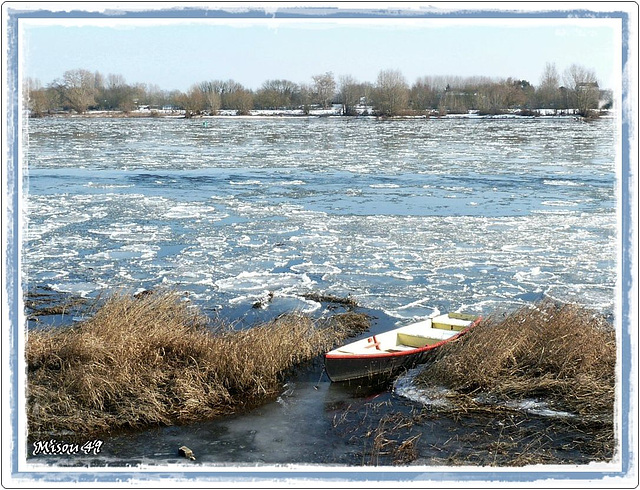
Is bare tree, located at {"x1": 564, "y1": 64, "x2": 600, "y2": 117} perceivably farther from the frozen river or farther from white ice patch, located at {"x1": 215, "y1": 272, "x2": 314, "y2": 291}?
white ice patch, located at {"x1": 215, "y1": 272, "x2": 314, "y2": 291}

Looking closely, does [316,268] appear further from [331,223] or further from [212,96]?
[212,96]

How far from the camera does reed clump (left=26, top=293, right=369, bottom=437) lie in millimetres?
7777

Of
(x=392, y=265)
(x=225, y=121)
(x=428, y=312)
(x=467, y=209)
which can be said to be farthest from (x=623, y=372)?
(x=225, y=121)

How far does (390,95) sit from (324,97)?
23.7 ft

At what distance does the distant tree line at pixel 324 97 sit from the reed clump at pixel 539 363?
158 ft

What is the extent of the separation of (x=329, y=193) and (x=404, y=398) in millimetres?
14169

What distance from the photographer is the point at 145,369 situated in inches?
324

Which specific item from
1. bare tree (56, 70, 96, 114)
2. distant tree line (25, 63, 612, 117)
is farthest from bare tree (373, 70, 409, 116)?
bare tree (56, 70, 96, 114)

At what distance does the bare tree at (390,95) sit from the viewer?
58.7 meters

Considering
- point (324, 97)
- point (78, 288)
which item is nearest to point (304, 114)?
point (324, 97)

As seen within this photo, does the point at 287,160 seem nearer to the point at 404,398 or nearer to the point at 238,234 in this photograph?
the point at 238,234

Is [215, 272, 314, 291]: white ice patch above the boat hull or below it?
above

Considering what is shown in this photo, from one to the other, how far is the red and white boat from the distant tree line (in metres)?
47.4

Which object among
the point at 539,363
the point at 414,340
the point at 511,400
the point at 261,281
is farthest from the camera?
the point at 261,281
